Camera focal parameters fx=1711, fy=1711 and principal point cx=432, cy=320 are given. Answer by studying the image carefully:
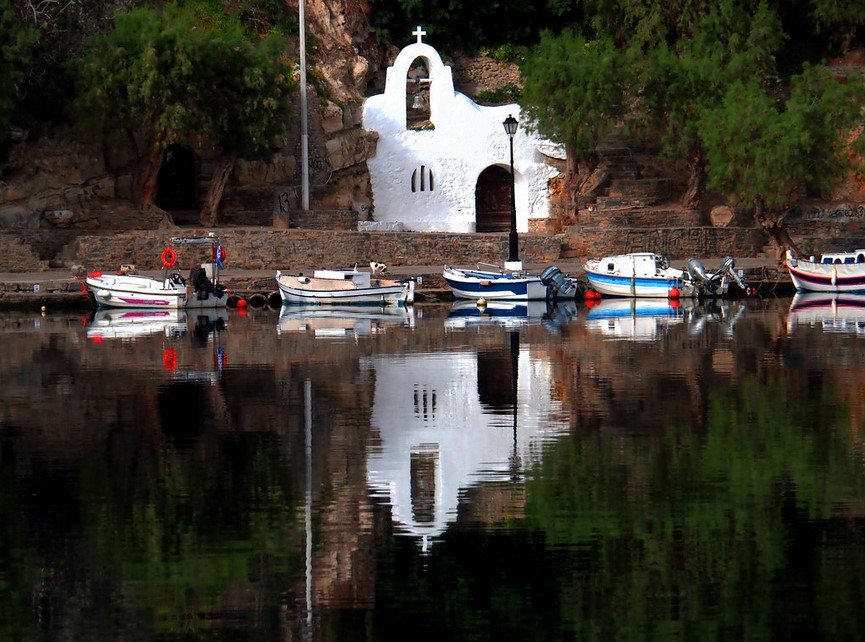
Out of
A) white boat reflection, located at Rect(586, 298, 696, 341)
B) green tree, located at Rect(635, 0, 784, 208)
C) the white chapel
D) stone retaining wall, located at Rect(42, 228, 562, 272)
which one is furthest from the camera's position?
the white chapel

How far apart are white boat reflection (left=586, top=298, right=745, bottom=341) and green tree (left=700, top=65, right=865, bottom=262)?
5.56 meters

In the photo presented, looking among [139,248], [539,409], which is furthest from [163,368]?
[139,248]

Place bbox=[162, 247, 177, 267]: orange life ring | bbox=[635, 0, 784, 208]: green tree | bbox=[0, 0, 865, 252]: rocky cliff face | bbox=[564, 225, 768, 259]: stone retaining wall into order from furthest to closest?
bbox=[635, 0, 784, 208]: green tree → bbox=[564, 225, 768, 259]: stone retaining wall → bbox=[0, 0, 865, 252]: rocky cliff face → bbox=[162, 247, 177, 267]: orange life ring

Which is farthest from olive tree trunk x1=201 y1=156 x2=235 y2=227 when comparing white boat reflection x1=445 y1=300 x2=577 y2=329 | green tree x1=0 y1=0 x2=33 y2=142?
white boat reflection x1=445 y1=300 x2=577 y2=329

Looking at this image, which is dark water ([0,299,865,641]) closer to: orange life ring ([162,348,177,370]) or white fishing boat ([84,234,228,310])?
orange life ring ([162,348,177,370])

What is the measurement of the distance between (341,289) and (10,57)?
1134cm

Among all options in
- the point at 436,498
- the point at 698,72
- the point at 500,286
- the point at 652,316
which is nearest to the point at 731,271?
the point at 500,286

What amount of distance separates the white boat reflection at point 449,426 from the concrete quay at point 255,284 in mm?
16103

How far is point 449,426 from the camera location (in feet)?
64.3

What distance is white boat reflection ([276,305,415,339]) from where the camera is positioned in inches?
1366

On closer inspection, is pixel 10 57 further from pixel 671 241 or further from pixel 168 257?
pixel 671 241

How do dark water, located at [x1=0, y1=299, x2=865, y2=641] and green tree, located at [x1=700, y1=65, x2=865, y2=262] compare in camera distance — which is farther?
Result: green tree, located at [x1=700, y1=65, x2=865, y2=262]

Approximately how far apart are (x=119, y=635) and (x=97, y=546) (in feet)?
7.93

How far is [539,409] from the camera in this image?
69.1ft
